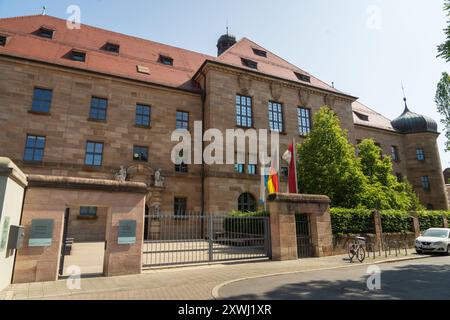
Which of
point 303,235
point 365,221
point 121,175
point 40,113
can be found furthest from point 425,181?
point 40,113

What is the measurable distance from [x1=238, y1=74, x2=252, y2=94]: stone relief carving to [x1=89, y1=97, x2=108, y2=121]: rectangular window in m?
11.0

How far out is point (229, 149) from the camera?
22.4 meters

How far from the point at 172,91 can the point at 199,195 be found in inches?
348

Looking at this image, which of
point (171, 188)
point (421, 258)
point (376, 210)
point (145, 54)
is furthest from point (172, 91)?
point (421, 258)

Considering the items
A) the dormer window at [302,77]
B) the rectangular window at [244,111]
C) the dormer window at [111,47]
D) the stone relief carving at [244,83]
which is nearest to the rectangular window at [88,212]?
the rectangular window at [244,111]

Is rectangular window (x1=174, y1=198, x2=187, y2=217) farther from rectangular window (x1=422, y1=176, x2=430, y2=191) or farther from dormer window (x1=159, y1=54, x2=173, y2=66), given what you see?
rectangular window (x1=422, y1=176, x2=430, y2=191)

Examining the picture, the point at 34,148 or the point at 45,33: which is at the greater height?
the point at 45,33

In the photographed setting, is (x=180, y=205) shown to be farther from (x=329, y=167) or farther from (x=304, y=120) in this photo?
(x=304, y=120)

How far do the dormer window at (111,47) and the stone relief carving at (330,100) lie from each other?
67.0 feet

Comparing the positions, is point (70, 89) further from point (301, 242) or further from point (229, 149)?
point (301, 242)

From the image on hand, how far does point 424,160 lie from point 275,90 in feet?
77.2

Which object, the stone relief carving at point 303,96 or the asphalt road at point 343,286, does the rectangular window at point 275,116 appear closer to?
the stone relief carving at point 303,96

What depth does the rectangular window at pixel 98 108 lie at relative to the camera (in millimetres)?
20578

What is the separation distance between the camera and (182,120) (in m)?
23.3
